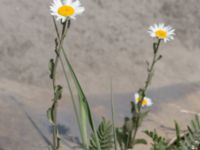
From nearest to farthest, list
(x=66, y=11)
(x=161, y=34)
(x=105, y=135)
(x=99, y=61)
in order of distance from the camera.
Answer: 1. (x=66, y=11)
2. (x=105, y=135)
3. (x=161, y=34)
4. (x=99, y=61)

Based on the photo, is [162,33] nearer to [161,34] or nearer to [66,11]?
[161,34]

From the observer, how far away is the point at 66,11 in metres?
1.26

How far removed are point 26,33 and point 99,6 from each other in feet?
1.61

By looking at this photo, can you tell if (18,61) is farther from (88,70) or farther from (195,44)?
(195,44)

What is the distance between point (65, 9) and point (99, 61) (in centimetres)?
106

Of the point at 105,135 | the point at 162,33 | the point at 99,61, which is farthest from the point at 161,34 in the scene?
the point at 99,61

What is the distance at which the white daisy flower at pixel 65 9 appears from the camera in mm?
1249

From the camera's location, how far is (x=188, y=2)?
2.88 meters

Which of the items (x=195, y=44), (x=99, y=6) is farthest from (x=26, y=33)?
(x=195, y=44)

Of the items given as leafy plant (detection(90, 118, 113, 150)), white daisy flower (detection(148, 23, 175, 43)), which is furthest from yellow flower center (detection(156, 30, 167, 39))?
leafy plant (detection(90, 118, 113, 150))

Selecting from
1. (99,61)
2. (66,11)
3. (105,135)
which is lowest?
(105,135)

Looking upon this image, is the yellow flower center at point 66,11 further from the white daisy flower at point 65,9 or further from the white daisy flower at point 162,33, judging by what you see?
the white daisy flower at point 162,33

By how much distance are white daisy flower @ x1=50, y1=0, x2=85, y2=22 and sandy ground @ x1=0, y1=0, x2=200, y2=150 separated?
52 cm

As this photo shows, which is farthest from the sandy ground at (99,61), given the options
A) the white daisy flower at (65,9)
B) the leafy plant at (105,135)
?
the white daisy flower at (65,9)
